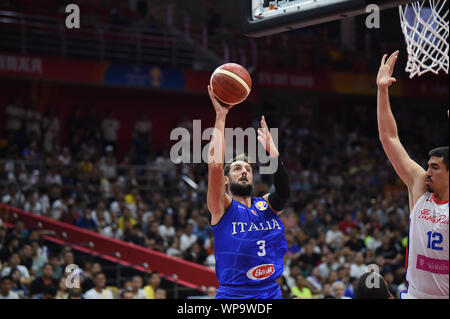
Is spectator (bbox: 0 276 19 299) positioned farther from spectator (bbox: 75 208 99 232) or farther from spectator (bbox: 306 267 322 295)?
spectator (bbox: 306 267 322 295)

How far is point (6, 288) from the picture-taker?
308 inches

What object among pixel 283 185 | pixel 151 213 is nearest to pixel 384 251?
pixel 151 213

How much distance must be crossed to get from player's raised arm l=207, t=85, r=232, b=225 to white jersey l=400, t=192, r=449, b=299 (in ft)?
4.02

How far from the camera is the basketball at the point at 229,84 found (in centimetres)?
427

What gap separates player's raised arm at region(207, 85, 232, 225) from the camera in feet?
13.0

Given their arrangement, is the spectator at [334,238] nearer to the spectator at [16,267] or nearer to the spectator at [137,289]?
the spectator at [137,289]

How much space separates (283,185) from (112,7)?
14098 mm

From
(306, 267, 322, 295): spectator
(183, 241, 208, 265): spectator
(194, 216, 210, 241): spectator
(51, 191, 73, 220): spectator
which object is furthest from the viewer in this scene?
(194, 216, 210, 241): spectator

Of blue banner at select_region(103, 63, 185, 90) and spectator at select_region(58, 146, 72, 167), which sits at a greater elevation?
blue banner at select_region(103, 63, 185, 90)

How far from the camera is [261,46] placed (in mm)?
17422

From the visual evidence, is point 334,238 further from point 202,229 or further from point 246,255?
point 246,255

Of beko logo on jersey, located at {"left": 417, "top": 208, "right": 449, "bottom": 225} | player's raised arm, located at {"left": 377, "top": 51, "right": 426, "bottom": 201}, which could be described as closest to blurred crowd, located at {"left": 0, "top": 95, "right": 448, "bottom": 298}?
player's raised arm, located at {"left": 377, "top": 51, "right": 426, "bottom": 201}

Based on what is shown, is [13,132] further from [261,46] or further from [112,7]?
[261,46]

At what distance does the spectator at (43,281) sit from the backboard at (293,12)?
5.19 m
